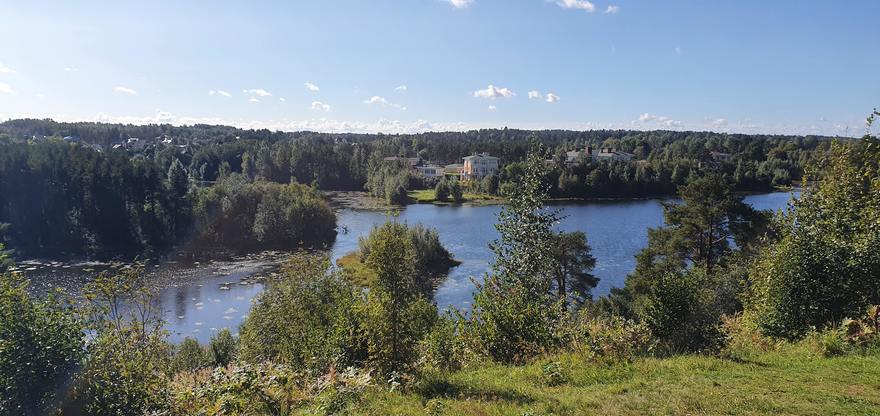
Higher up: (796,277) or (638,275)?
(796,277)

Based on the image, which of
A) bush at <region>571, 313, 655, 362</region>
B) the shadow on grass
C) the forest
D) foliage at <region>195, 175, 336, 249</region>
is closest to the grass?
foliage at <region>195, 175, 336, 249</region>

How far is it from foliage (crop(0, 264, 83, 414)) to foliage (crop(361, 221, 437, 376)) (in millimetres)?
4797

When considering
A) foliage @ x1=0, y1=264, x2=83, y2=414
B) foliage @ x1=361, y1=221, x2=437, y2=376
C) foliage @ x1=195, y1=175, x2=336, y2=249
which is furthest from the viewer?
foliage @ x1=195, y1=175, x2=336, y2=249

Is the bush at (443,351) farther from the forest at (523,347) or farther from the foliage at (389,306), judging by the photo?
the foliage at (389,306)

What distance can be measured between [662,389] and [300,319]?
1058 centimetres

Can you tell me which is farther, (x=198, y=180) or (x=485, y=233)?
(x=198, y=180)

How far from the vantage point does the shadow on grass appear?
817 centimetres

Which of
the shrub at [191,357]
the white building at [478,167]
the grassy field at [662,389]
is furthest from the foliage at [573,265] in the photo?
the white building at [478,167]

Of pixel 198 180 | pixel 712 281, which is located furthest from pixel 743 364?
pixel 198 180

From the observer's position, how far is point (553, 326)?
11.9 m

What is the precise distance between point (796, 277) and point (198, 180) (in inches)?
4401

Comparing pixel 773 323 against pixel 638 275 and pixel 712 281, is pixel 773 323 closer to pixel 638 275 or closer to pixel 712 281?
pixel 712 281

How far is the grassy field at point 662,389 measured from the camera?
7.33 m

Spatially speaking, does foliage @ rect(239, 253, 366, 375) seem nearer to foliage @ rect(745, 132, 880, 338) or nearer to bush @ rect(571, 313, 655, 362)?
bush @ rect(571, 313, 655, 362)
